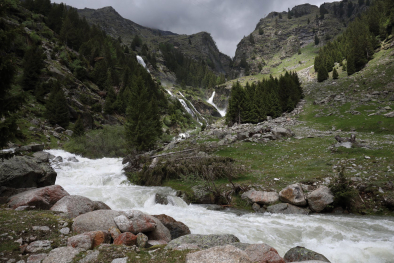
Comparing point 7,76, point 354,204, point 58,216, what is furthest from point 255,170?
point 7,76

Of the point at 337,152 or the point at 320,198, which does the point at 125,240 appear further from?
the point at 337,152

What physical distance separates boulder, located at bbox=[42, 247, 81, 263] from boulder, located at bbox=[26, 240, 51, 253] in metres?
0.61

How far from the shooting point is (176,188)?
17984 millimetres

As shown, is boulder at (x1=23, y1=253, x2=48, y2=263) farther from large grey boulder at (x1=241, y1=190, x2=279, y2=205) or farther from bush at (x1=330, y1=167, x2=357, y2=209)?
bush at (x1=330, y1=167, x2=357, y2=209)

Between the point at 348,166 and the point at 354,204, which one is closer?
the point at 354,204

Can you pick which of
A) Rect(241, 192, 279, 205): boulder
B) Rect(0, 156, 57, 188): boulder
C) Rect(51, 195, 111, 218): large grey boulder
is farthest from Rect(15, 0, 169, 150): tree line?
Rect(241, 192, 279, 205): boulder

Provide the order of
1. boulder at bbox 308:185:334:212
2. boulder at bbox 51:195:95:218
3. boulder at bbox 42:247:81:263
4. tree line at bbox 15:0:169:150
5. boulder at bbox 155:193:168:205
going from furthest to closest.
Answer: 1. tree line at bbox 15:0:169:150
2. boulder at bbox 155:193:168:205
3. boulder at bbox 308:185:334:212
4. boulder at bbox 51:195:95:218
5. boulder at bbox 42:247:81:263

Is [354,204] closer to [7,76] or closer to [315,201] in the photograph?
[315,201]

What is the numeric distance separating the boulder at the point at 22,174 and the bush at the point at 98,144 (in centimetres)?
1593

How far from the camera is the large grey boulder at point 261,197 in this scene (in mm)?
12930

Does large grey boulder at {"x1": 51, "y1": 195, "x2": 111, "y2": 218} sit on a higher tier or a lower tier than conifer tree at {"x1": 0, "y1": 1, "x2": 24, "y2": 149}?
lower

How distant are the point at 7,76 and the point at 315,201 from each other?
55.5 feet

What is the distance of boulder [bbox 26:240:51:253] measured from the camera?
5.54 meters

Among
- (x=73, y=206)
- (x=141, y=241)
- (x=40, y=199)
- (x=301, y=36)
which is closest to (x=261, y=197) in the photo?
(x=141, y=241)
